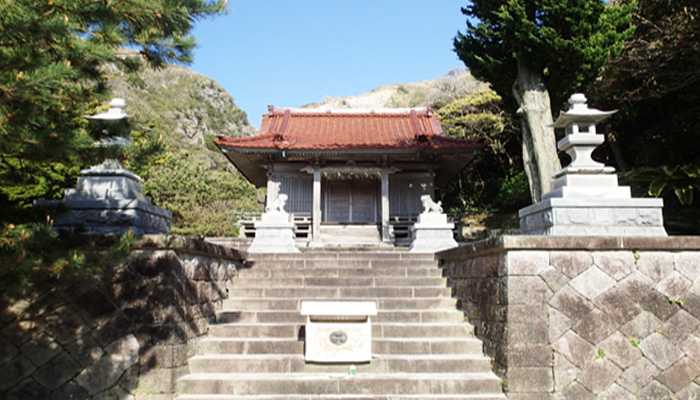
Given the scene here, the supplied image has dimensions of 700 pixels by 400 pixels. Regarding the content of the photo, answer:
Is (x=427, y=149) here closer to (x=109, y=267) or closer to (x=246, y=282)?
(x=246, y=282)

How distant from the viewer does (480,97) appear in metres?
19.7

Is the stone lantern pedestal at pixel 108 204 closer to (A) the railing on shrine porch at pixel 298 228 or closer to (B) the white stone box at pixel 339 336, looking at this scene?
(B) the white stone box at pixel 339 336

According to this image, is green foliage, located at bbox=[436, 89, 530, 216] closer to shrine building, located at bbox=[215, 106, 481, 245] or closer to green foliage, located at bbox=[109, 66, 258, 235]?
shrine building, located at bbox=[215, 106, 481, 245]

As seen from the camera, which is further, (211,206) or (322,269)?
(211,206)

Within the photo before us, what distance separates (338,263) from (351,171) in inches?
255

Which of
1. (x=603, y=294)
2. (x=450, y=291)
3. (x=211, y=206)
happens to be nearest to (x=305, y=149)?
(x=211, y=206)

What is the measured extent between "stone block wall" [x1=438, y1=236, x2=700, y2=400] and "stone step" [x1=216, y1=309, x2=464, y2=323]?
1265 millimetres

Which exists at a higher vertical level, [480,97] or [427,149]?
[480,97]

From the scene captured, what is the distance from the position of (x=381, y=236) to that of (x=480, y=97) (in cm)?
965

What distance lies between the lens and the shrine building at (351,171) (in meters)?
12.8

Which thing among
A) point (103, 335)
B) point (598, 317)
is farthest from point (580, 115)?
point (103, 335)

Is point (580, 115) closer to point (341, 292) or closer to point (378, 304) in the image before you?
point (378, 304)

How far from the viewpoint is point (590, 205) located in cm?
445

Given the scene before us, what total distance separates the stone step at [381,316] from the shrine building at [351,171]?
7.53 metres
